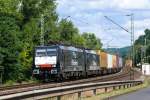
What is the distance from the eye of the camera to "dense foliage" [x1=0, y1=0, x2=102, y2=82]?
2133 inches

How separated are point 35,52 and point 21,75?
7363 millimetres

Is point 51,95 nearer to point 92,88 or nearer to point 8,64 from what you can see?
point 92,88

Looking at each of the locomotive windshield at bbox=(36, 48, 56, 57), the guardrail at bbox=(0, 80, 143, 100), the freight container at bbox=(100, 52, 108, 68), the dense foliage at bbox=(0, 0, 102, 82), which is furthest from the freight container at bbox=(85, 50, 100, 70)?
the guardrail at bbox=(0, 80, 143, 100)

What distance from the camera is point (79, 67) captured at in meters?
57.2

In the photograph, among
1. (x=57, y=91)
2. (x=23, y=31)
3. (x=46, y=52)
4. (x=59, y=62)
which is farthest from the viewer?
(x=23, y=31)

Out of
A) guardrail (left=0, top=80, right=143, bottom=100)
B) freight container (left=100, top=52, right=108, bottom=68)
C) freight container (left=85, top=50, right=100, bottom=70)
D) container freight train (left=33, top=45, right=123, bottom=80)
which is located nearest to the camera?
guardrail (left=0, top=80, right=143, bottom=100)

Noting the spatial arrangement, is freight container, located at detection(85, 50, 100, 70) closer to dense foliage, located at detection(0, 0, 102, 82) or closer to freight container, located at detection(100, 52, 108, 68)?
freight container, located at detection(100, 52, 108, 68)

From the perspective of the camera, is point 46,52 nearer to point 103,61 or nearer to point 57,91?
point 57,91

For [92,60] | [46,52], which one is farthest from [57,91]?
[92,60]

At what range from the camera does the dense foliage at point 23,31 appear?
178 feet

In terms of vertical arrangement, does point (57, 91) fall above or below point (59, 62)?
below

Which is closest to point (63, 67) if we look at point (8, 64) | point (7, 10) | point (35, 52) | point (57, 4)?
point (35, 52)

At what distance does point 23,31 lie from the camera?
7388cm

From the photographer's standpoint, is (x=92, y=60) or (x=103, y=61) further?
(x=103, y=61)
